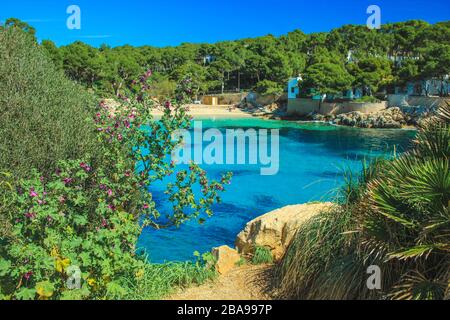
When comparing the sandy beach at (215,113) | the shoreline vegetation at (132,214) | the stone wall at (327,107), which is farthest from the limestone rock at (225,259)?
the sandy beach at (215,113)

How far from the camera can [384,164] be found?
6.46m

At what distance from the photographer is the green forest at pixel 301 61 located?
6191 cm

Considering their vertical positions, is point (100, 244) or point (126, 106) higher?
point (126, 106)

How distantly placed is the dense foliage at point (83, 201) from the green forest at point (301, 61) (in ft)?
133

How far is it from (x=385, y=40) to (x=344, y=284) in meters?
82.4

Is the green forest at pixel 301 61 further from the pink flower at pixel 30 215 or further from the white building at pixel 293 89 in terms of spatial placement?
the pink flower at pixel 30 215

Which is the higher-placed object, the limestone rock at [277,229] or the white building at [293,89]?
the white building at [293,89]

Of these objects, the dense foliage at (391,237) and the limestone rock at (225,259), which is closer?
the dense foliage at (391,237)

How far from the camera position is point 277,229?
8.65 metres

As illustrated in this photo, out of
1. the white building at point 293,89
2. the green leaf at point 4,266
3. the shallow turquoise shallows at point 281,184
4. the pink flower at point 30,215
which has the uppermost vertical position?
the white building at point 293,89

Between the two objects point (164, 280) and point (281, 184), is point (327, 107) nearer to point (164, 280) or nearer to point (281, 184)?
point (281, 184)

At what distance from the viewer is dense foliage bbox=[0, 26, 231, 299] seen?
4988mm
